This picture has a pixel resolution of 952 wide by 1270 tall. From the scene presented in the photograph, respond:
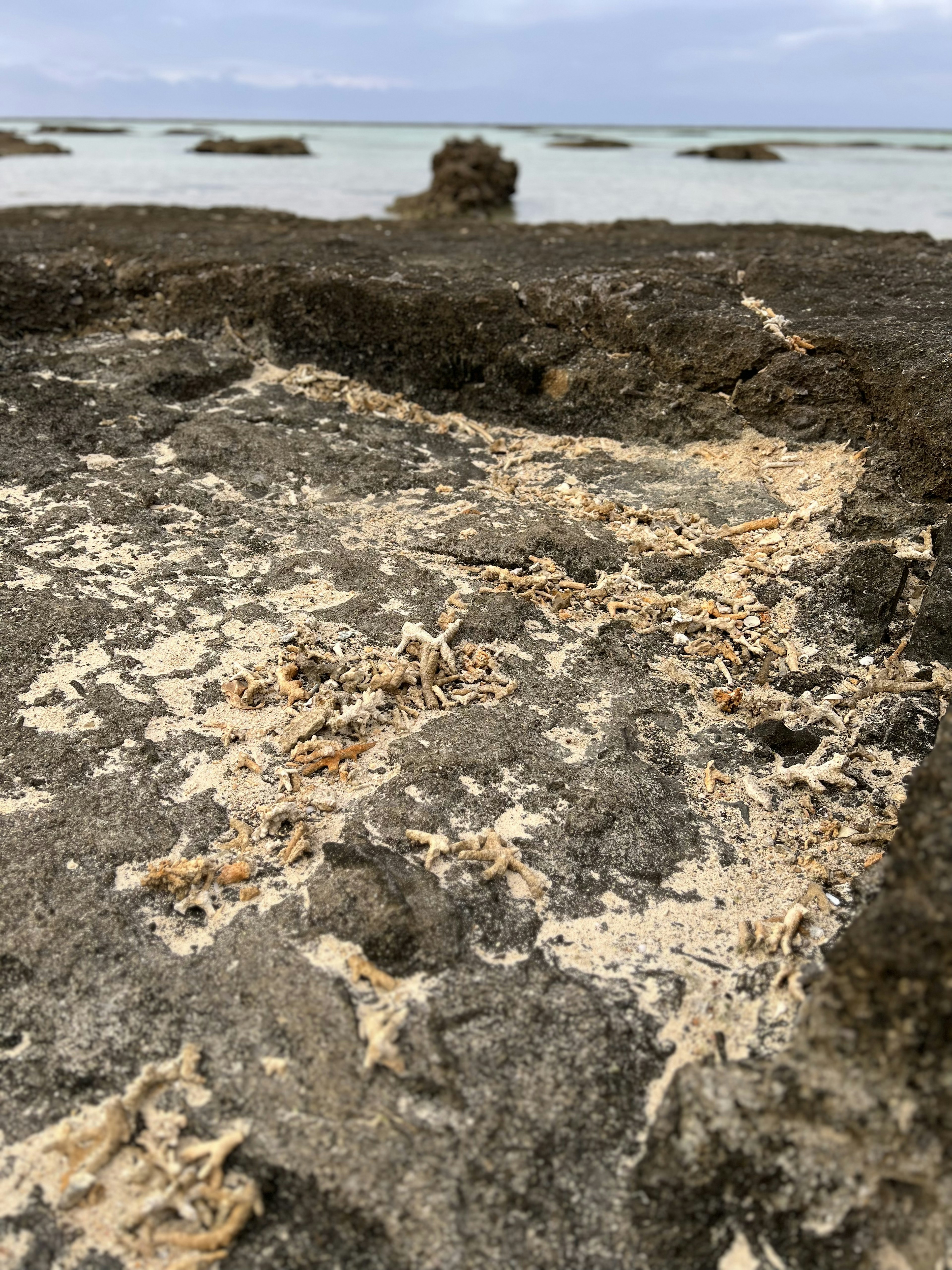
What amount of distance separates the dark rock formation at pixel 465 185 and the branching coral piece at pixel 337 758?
53.7 feet

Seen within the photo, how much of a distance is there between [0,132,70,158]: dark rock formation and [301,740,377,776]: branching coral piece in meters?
28.5

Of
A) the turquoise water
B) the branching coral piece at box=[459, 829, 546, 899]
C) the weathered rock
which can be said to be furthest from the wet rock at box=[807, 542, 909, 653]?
the turquoise water

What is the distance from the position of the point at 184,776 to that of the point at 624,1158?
165 centimetres

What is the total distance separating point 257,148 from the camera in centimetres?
3428

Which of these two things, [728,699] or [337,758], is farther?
[728,699]

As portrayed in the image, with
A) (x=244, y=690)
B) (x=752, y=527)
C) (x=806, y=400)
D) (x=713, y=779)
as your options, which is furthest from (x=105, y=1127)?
(x=806, y=400)

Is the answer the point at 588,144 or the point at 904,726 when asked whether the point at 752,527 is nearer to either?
the point at 904,726

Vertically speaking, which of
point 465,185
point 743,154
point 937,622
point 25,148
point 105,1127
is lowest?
point 105,1127

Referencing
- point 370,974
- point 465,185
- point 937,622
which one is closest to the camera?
point 370,974

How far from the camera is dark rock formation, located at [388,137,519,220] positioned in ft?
57.0

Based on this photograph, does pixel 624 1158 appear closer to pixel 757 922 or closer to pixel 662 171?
pixel 757 922

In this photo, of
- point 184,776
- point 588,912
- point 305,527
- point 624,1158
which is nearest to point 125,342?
point 305,527

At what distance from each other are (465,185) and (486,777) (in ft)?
57.8

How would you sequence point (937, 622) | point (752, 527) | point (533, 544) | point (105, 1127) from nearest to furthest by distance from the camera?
1. point (105, 1127)
2. point (937, 622)
3. point (533, 544)
4. point (752, 527)
